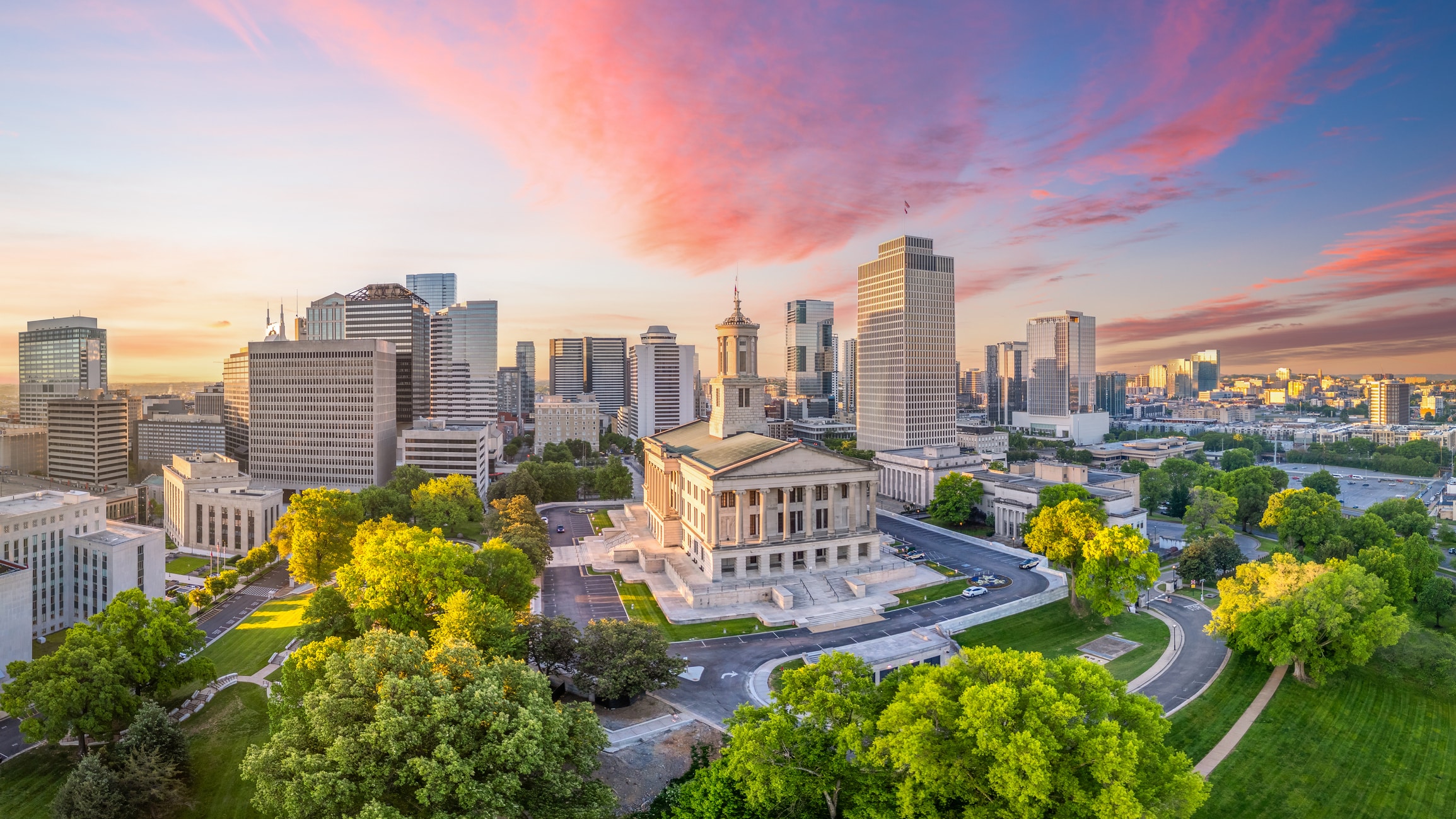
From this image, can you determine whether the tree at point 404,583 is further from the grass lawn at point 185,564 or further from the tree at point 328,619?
the grass lawn at point 185,564

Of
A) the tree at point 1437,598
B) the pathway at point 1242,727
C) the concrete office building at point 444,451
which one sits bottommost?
the pathway at point 1242,727

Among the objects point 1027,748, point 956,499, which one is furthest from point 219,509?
point 1027,748

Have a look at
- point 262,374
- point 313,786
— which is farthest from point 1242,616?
point 262,374

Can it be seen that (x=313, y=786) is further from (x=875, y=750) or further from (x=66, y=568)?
(x=66, y=568)

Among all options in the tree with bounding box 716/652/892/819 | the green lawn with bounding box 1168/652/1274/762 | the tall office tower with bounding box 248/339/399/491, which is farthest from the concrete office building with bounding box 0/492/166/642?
the green lawn with bounding box 1168/652/1274/762

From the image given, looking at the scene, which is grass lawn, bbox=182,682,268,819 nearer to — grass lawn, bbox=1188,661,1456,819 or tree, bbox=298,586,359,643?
tree, bbox=298,586,359,643

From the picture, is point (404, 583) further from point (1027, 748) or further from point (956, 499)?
point (956, 499)

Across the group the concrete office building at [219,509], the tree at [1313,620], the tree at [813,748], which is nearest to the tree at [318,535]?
the concrete office building at [219,509]

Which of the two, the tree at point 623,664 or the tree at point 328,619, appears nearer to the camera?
the tree at point 623,664
